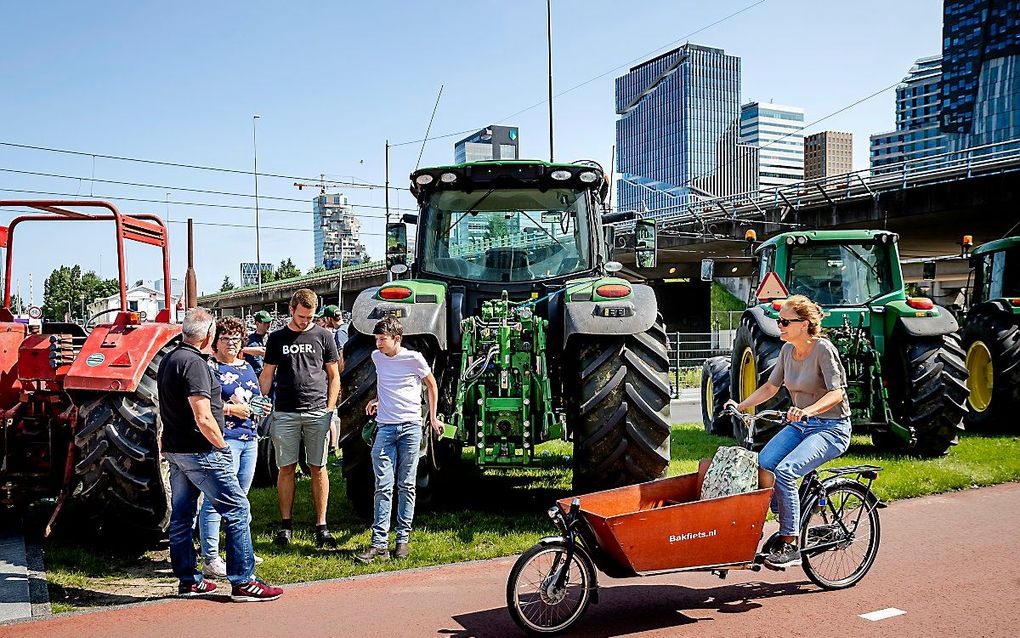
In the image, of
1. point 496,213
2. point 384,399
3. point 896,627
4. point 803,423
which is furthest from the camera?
point 496,213

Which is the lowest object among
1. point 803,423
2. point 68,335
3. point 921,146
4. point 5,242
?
point 803,423

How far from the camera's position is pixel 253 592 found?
5.64m

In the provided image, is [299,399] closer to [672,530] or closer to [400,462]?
[400,462]

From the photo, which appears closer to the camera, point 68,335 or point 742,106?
point 68,335

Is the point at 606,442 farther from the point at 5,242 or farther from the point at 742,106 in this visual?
the point at 742,106

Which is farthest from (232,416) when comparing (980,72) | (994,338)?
(980,72)

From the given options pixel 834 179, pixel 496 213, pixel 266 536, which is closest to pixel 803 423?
pixel 496 213

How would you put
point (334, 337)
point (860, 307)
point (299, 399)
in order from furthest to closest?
point (860, 307) → point (334, 337) → point (299, 399)

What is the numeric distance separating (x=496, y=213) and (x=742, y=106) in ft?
585

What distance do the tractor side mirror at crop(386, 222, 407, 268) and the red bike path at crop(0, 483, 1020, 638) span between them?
3752 mm

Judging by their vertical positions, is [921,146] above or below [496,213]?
above

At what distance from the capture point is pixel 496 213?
326 inches

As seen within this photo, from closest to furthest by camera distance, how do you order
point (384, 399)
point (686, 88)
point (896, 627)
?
point (896, 627) → point (384, 399) → point (686, 88)

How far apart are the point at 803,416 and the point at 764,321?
4759 mm
